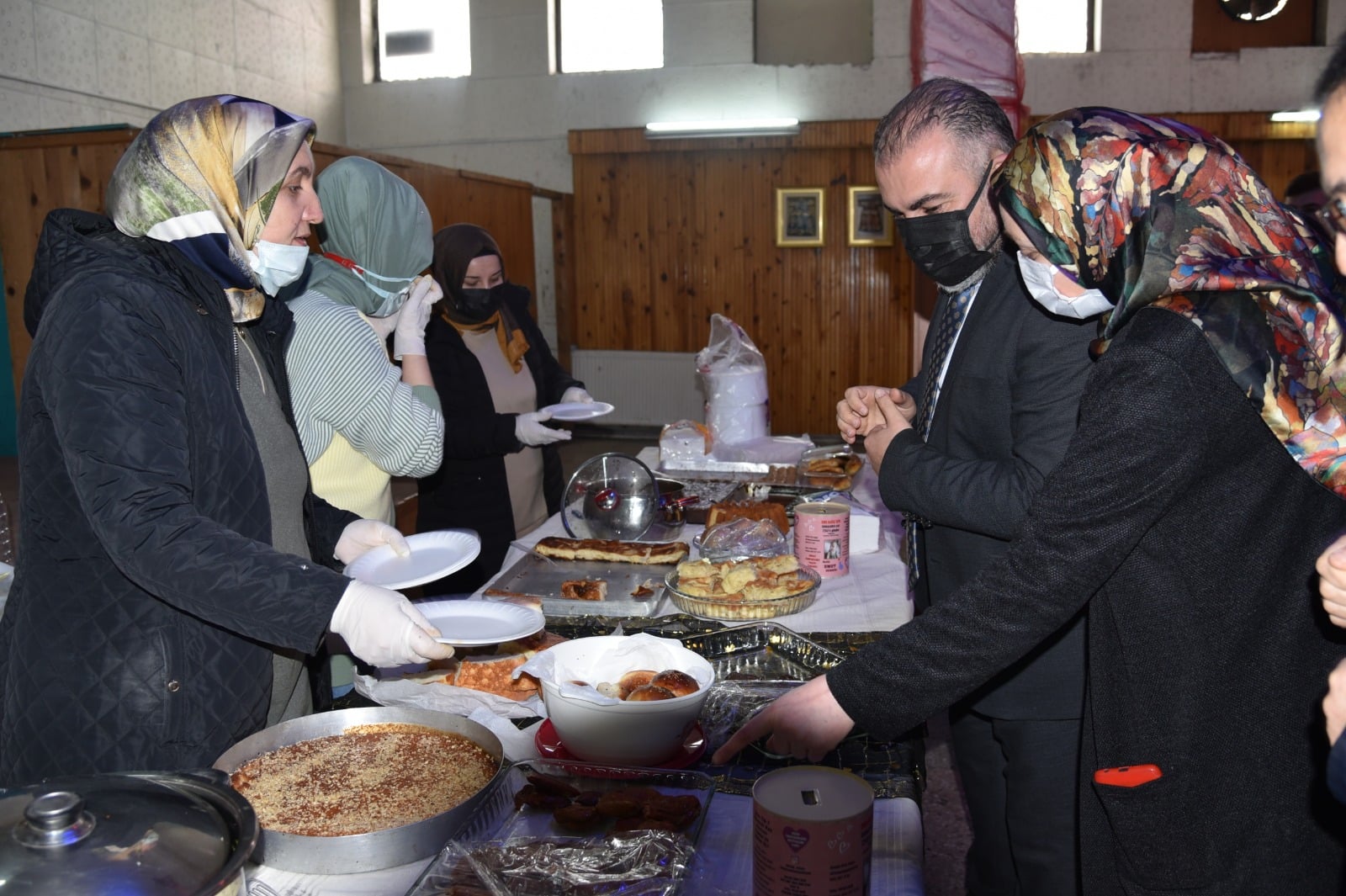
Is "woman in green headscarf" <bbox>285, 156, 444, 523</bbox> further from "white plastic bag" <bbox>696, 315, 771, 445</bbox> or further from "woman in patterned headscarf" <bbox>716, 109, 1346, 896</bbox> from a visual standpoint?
"woman in patterned headscarf" <bbox>716, 109, 1346, 896</bbox>

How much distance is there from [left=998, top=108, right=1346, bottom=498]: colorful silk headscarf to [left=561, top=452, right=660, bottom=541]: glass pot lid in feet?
4.84

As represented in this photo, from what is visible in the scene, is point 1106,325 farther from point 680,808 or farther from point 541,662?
point 541,662

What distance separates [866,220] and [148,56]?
6.06 metres

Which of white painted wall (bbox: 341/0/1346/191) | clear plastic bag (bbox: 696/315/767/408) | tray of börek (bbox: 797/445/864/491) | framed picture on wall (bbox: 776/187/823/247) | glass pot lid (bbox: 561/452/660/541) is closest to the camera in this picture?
glass pot lid (bbox: 561/452/660/541)

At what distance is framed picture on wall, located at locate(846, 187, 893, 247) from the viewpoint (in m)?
9.41

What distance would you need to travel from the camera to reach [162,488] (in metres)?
1.30

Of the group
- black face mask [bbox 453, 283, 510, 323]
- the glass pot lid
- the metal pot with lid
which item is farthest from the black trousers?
black face mask [bbox 453, 283, 510, 323]

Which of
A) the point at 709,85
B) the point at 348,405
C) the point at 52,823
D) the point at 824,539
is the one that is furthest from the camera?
the point at 709,85

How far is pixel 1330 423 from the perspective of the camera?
3.50 feet

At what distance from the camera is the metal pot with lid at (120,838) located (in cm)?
Answer: 72

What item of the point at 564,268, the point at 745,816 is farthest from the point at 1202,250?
the point at 564,268

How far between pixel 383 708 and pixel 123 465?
471mm

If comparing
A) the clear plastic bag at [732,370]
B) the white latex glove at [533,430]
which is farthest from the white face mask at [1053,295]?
the clear plastic bag at [732,370]

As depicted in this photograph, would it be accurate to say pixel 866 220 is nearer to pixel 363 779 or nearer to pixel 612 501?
pixel 612 501
